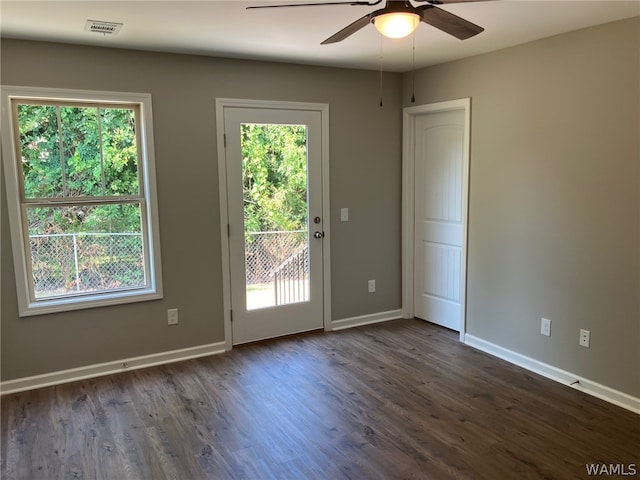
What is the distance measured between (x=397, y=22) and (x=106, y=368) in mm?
3159

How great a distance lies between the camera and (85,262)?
357cm

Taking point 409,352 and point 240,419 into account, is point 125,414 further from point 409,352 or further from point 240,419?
point 409,352

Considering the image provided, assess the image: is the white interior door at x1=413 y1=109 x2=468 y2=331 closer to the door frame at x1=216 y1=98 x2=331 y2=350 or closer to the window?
the door frame at x1=216 y1=98 x2=331 y2=350

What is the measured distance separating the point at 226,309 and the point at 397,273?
5.88 ft

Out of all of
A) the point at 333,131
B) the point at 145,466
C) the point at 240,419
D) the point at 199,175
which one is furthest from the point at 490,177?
the point at 145,466

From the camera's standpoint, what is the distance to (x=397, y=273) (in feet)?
15.9

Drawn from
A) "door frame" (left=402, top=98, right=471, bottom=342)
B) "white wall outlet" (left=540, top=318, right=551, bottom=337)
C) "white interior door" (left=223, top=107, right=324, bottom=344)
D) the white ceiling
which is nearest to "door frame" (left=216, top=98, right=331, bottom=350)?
"white interior door" (left=223, top=107, right=324, bottom=344)

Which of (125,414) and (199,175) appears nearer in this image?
(125,414)

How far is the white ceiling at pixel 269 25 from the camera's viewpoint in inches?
102

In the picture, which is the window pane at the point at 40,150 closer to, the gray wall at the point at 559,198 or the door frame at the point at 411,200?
the door frame at the point at 411,200

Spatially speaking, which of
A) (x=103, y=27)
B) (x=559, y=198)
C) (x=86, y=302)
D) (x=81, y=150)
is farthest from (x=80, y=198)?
(x=559, y=198)

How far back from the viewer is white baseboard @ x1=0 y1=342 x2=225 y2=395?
3349 mm

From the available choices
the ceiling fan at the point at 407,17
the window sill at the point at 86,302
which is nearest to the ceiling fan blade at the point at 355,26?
the ceiling fan at the point at 407,17

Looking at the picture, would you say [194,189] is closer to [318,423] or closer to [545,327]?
[318,423]
